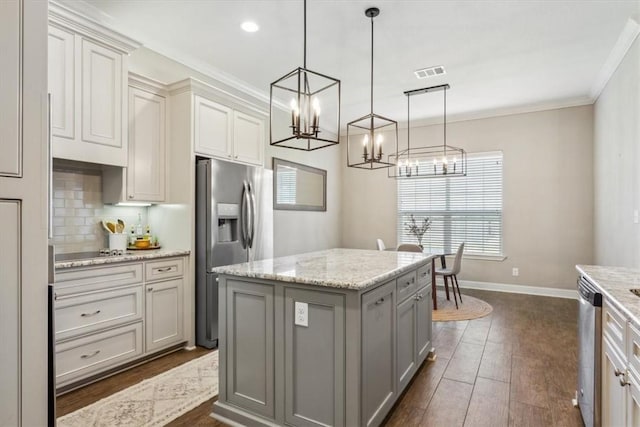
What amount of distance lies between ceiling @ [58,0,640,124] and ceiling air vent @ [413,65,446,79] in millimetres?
82

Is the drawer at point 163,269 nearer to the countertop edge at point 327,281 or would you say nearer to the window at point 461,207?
the countertop edge at point 327,281

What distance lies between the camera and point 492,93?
4.92 m

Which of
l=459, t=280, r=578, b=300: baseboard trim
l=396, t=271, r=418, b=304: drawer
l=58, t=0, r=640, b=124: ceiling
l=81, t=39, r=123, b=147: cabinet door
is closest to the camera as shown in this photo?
l=396, t=271, r=418, b=304: drawer

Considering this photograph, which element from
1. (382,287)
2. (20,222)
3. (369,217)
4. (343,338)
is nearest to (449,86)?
(369,217)

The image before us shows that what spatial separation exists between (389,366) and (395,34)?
2.85 meters

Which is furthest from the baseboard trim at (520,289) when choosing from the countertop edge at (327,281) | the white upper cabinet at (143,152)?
the white upper cabinet at (143,152)

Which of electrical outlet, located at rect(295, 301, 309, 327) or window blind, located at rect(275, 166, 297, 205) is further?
window blind, located at rect(275, 166, 297, 205)

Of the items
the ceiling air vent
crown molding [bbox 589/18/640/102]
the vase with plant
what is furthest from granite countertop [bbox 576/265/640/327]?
the vase with plant

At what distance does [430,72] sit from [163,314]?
386 centimetres

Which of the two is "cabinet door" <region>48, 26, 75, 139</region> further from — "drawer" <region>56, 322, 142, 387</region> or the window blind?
the window blind

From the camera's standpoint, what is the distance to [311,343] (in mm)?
1909

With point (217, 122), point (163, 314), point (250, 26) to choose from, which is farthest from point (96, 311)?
point (250, 26)

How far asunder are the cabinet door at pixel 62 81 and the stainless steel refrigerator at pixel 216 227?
1077 mm

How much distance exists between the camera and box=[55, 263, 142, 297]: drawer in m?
2.48
